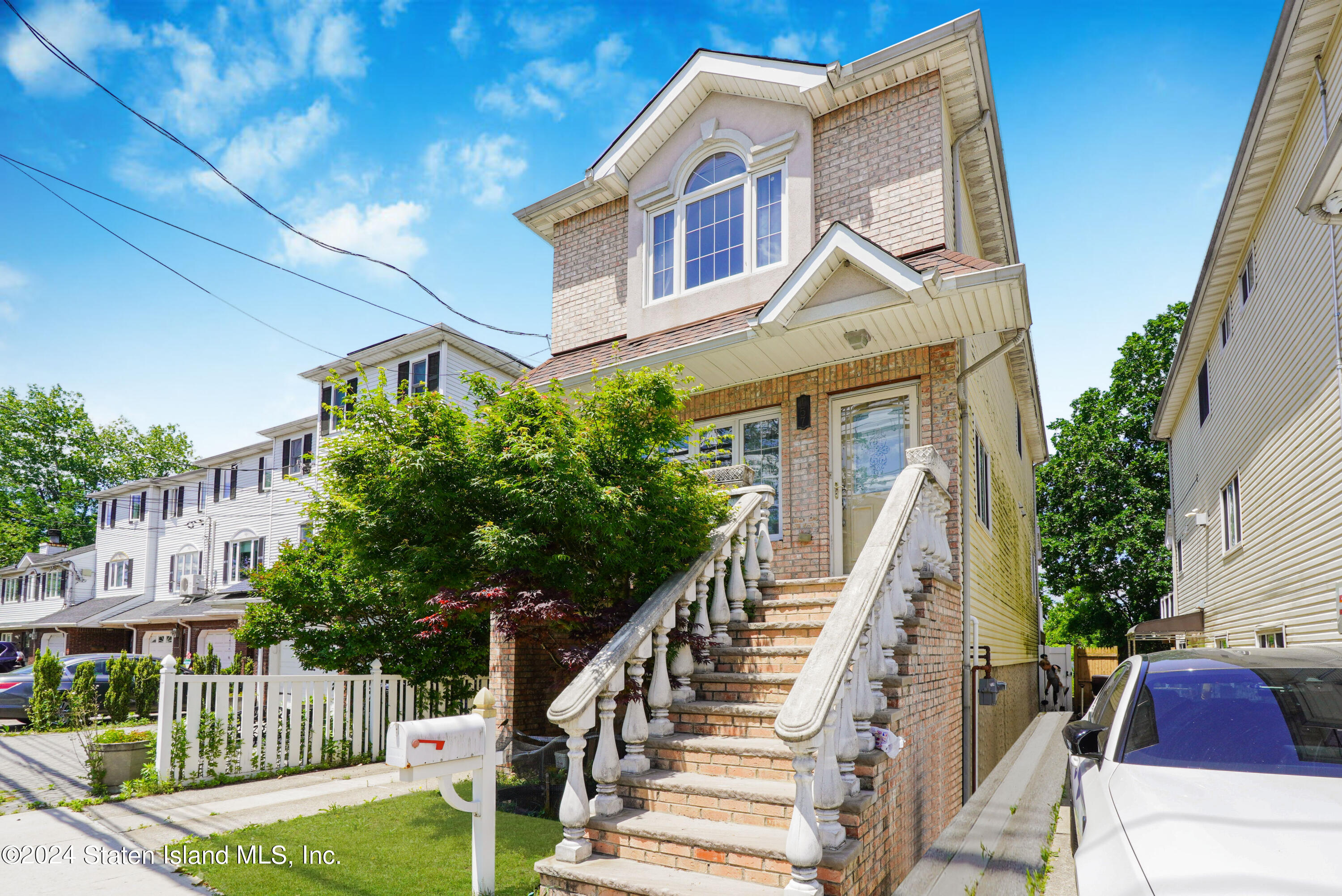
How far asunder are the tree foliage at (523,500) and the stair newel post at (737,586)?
1.06 feet

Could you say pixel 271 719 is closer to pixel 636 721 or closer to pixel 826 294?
pixel 636 721

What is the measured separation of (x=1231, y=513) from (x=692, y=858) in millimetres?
14683

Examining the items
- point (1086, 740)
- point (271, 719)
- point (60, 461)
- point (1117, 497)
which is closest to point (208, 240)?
point (271, 719)

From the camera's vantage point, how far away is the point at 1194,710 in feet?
12.8

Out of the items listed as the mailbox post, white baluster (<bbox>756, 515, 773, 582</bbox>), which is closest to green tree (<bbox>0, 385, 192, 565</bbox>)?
white baluster (<bbox>756, 515, 773, 582</bbox>)

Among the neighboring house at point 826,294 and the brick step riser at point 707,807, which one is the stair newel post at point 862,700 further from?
the neighboring house at point 826,294

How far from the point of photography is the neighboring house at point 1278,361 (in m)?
8.60

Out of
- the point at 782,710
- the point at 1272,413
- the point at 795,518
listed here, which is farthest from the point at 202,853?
the point at 1272,413

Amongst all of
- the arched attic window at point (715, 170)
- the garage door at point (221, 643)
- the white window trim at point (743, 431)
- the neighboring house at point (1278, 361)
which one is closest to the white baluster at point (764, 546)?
the white window trim at point (743, 431)

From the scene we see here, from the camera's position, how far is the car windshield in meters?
3.47

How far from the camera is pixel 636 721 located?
5.35 metres

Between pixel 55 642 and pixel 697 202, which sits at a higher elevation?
pixel 697 202

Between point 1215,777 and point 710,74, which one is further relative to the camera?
point 710,74

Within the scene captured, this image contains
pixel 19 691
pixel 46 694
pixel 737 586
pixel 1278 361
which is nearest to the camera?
pixel 737 586
